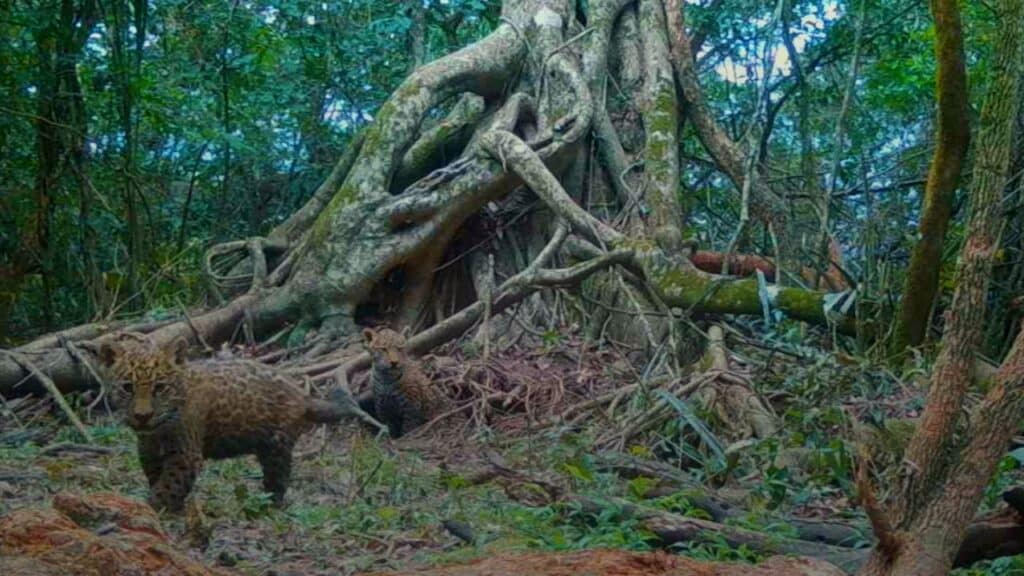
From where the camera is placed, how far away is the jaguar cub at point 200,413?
646cm

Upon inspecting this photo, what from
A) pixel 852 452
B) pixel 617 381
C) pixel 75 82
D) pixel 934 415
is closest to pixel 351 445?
pixel 617 381

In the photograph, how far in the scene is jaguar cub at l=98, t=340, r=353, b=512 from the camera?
21.2 feet

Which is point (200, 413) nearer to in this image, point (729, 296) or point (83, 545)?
point (83, 545)

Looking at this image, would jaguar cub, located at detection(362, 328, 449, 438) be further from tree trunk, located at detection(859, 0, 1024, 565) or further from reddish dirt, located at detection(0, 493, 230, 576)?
reddish dirt, located at detection(0, 493, 230, 576)

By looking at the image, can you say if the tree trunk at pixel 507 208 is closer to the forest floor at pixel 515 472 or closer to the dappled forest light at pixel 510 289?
the dappled forest light at pixel 510 289

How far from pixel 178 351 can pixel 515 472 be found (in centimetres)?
180

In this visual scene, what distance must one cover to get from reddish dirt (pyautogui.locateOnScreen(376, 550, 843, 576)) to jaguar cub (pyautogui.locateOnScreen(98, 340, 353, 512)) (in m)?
2.45

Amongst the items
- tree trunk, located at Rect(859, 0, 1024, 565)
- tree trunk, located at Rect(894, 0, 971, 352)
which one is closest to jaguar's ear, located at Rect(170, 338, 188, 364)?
tree trunk, located at Rect(859, 0, 1024, 565)

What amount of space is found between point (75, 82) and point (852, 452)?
284 inches

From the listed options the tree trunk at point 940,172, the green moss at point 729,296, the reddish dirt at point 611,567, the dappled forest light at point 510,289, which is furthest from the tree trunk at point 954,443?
the green moss at point 729,296

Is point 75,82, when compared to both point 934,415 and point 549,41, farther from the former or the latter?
point 934,415

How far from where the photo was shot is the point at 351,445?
9.20m

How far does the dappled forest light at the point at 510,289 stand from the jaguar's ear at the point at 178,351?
10 cm

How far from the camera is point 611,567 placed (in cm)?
421
